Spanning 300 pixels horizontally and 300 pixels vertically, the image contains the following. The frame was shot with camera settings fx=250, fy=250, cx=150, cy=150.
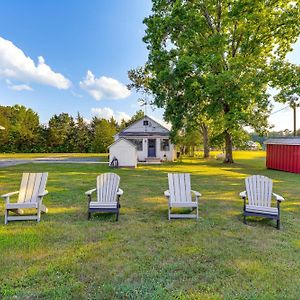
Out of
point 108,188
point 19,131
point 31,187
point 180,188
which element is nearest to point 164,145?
point 180,188

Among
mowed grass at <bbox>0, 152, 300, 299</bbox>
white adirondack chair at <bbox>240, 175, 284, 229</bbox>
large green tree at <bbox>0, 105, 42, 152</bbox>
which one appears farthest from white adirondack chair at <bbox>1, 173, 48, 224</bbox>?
large green tree at <bbox>0, 105, 42, 152</bbox>

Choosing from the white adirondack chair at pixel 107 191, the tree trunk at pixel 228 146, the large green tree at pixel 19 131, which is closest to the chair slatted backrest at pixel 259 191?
the white adirondack chair at pixel 107 191

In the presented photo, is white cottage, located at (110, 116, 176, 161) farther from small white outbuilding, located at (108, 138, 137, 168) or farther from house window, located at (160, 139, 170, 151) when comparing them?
small white outbuilding, located at (108, 138, 137, 168)

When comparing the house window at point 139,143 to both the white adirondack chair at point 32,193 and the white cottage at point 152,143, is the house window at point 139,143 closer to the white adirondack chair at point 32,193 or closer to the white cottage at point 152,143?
the white cottage at point 152,143

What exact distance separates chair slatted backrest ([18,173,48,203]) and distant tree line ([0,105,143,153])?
37.2 metres

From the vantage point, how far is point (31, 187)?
6102 mm

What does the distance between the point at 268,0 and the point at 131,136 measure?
15998mm

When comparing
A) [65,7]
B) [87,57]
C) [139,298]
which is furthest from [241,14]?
[139,298]

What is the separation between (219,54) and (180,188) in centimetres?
1416

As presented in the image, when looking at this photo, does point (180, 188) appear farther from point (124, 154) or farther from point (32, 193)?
point (124, 154)

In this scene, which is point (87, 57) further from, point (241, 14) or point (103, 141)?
point (103, 141)

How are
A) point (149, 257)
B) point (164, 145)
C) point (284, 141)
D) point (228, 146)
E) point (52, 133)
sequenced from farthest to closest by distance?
point (52, 133) → point (164, 145) → point (228, 146) → point (284, 141) → point (149, 257)

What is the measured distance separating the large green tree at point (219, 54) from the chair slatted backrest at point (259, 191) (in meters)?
11.5

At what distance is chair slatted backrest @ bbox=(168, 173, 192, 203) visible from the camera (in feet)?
20.4
